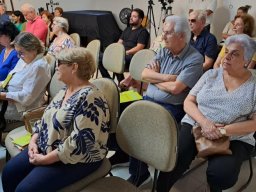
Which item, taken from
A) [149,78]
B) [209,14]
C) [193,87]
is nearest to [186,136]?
[193,87]

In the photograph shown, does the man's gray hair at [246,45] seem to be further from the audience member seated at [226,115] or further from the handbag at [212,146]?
the handbag at [212,146]

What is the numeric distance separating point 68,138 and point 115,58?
77.3 inches

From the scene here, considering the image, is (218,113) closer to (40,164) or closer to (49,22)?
(40,164)

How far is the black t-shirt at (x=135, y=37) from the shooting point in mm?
4168

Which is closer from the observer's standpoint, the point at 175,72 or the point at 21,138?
the point at 21,138

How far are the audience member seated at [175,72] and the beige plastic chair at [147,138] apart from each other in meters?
0.49

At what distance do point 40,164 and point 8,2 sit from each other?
23.8ft

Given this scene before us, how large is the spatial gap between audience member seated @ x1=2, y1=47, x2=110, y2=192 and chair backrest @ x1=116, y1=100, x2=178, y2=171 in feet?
0.38

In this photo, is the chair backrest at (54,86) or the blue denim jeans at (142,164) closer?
the blue denim jeans at (142,164)

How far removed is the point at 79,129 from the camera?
141 centimetres

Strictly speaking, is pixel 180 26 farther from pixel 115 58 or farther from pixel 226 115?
pixel 115 58

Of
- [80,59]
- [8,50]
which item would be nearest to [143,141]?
[80,59]

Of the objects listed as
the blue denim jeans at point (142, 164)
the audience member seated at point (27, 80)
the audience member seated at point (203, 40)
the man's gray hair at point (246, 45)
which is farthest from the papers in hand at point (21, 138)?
the audience member seated at point (203, 40)

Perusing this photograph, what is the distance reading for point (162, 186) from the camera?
66.4 inches
